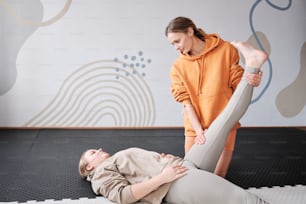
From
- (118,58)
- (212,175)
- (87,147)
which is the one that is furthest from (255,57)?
(118,58)

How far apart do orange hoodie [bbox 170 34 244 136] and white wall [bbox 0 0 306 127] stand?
178 centimetres

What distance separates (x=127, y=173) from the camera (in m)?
2.09

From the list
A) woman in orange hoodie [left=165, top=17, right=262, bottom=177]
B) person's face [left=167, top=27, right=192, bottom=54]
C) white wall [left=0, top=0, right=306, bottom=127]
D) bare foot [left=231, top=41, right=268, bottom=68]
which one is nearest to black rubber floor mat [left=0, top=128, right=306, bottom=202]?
white wall [left=0, top=0, right=306, bottom=127]

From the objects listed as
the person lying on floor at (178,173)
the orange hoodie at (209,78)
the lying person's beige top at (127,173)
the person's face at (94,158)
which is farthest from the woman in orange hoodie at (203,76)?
the person's face at (94,158)

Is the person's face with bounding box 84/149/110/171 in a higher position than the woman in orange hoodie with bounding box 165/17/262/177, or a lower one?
lower

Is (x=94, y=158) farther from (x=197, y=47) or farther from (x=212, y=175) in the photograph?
(x=197, y=47)

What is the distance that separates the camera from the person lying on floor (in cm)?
187

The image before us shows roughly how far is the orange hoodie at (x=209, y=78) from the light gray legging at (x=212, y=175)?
268 mm

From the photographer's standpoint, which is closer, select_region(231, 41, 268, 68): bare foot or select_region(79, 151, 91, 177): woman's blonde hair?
select_region(231, 41, 268, 68): bare foot

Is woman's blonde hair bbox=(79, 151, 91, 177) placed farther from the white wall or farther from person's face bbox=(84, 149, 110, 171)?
the white wall

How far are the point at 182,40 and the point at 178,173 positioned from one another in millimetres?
832

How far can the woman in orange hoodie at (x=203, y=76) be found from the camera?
243cm

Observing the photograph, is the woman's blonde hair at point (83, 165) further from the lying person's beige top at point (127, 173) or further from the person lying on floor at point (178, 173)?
the lying person's beige top at point (127, 173)

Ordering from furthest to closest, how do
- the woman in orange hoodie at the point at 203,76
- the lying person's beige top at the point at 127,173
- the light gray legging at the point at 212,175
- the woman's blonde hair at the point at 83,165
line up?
the woman in orange hoodie at the point at 203,76 < the woman's blonde hair at the point at 83,165 < the lying person's beige top at the point at 127,173 < the light gray legging at the point at 212,175
